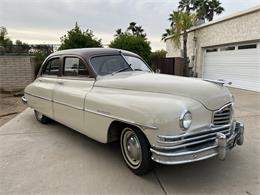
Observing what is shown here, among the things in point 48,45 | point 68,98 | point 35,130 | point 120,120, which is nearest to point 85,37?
point 48,45

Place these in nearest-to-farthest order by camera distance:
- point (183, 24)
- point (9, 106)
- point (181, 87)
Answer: point (181, 87) → point (9, 106) → point (183, 24)

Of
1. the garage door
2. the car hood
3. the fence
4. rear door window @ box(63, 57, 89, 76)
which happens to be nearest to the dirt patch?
rear door window @ box(63, 57, 89, 76)

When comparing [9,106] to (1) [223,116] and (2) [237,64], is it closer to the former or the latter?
(1) [223,116]

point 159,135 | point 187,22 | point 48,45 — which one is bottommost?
point 159,135

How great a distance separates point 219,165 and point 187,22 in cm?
1454

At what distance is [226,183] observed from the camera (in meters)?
3.16

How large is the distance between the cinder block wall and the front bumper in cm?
1162

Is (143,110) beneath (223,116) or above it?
above

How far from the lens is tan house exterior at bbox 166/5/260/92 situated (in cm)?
1167

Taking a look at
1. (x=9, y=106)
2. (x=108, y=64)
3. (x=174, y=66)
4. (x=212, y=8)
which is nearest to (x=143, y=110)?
(x=108, y=64)

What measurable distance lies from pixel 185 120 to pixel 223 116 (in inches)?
30.3

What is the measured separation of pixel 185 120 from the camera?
286 cm

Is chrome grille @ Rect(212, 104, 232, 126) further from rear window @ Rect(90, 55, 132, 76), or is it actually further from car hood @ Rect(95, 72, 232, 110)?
rear window @ Rect(90, 55, 132, 76)

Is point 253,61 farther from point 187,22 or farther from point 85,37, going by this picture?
point 85,37
